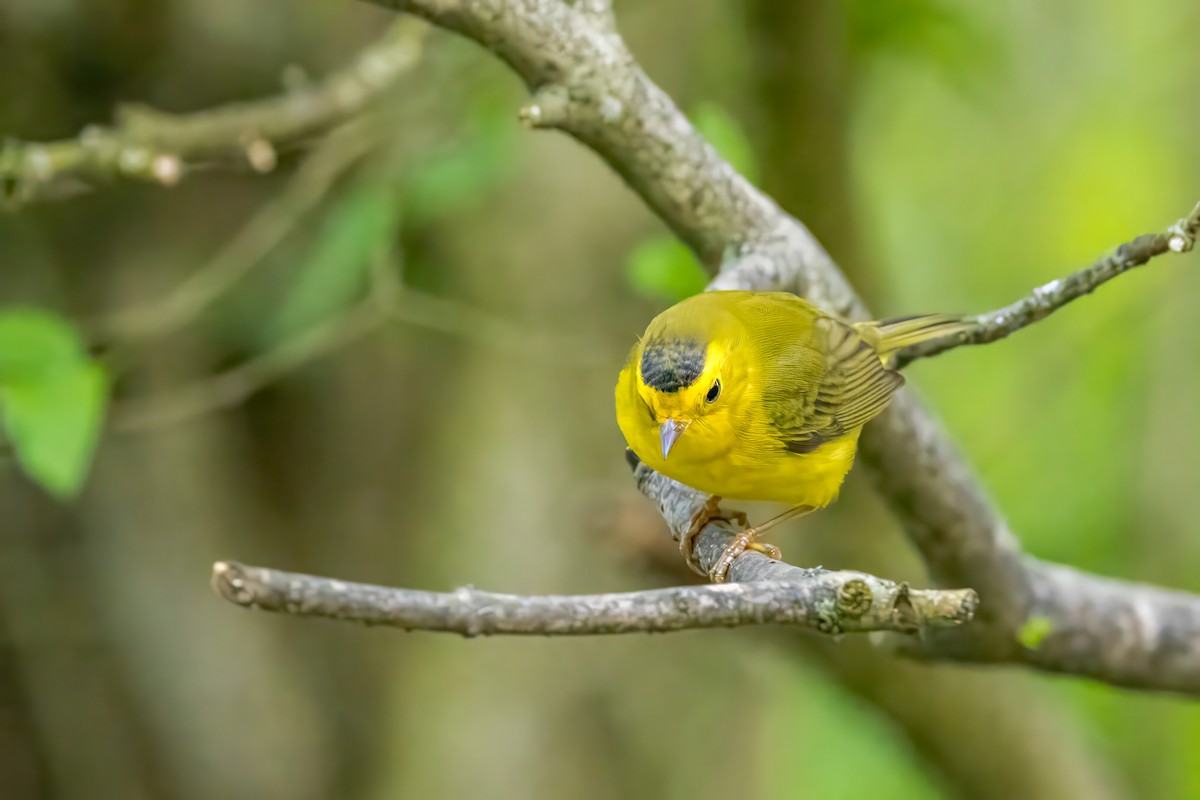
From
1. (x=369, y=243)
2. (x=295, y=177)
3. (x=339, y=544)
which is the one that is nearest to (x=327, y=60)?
(x=295, y=177)

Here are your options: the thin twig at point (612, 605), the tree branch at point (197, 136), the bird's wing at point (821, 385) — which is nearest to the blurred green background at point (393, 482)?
the tree branch at point (197, 136)

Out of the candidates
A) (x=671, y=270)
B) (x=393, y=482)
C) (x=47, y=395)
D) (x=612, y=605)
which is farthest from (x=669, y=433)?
(x=393, y=482)

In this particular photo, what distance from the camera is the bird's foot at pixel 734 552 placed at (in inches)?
81.9

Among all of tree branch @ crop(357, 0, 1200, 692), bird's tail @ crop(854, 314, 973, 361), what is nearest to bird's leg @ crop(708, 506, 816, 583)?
tree branch @ crop(357, 0, 1200, 692)

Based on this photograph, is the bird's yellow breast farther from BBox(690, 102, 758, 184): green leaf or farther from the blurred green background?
the blurred green background

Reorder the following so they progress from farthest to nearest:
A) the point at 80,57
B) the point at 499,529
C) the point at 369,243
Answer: the point at 499,529, the point at 80,57, the point at 369,243

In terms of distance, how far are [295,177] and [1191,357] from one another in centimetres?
406

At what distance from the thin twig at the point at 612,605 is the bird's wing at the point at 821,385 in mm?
1332

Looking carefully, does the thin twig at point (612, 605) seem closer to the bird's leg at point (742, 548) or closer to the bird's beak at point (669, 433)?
the bird's leg at point (742, 548)

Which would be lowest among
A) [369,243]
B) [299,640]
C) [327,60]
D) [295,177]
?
[299,640]

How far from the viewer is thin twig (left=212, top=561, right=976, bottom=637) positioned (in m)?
1.11

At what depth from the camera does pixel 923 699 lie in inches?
156

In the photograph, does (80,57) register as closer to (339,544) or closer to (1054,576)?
(339,544)

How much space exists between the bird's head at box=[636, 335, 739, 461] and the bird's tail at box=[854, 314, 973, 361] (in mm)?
508
